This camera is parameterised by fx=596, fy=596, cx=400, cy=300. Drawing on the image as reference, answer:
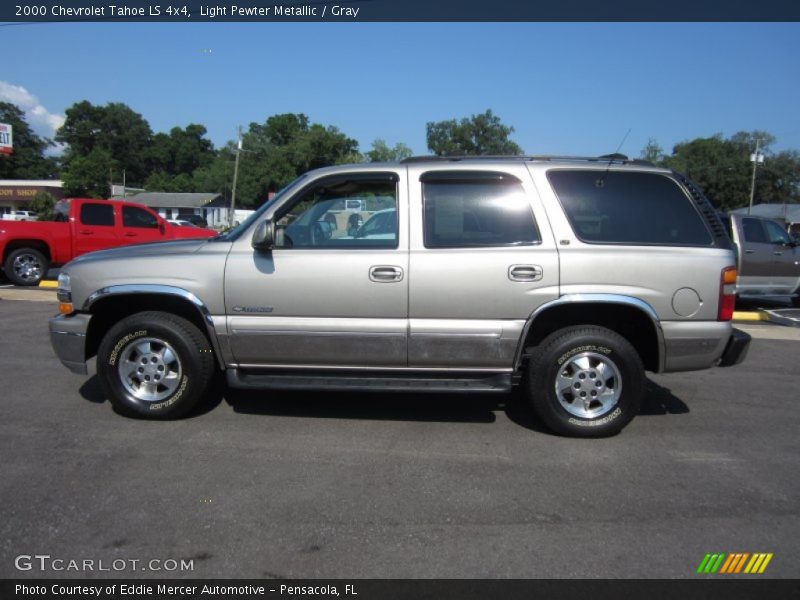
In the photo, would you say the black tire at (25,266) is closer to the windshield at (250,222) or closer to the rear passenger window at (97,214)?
the rear passenger window at (97,214)

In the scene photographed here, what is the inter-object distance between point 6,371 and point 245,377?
318 cm

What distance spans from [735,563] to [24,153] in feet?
383

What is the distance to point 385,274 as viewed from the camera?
4.28 m

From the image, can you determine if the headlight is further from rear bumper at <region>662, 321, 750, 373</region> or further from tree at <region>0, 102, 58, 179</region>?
tree at <region>0, 102, 58, 179</region>

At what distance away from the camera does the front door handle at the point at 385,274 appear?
4273 mm

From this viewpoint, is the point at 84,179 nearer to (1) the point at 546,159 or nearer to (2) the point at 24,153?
(2) the point at 24,153

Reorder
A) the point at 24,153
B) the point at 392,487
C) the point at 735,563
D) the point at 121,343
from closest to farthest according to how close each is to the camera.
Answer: the point at 735,563 → the point at 392,487 → the point at 121,343 → the point at 24,153

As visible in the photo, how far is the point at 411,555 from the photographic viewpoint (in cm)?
287

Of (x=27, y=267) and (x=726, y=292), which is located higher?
(x=27, y=267)

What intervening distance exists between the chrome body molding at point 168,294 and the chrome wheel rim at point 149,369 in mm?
338

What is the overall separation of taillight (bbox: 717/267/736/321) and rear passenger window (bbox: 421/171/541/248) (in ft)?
4.38

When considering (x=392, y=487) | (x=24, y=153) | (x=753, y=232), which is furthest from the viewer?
(x=24, y=153)

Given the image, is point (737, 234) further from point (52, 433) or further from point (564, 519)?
point (52, 433)

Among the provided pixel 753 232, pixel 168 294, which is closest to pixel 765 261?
pixel 753 232
